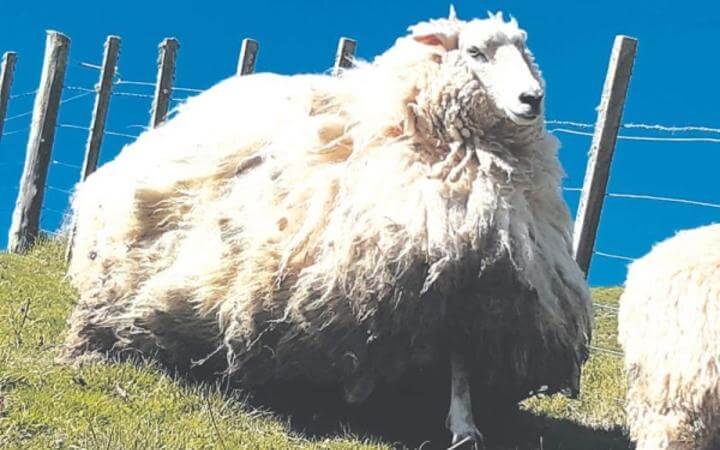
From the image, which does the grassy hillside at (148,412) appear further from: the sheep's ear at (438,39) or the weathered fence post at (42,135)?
the weathered fence post at (42,135)

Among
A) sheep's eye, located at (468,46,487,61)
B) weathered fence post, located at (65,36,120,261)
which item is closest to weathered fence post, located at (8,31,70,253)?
weathered fence post, located at (65,36,120,261)

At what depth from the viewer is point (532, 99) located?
531cm

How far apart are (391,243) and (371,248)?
0.35 feet

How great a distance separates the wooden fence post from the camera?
16016 millimetres

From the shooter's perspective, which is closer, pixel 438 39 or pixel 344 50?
pixel 438 39

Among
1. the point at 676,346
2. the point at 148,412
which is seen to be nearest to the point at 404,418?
the point at 148,412

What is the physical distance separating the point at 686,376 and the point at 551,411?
197cm

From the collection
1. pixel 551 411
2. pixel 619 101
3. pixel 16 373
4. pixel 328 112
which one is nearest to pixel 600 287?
pixel 619 101

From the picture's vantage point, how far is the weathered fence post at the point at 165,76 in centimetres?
1220

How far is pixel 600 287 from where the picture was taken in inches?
509

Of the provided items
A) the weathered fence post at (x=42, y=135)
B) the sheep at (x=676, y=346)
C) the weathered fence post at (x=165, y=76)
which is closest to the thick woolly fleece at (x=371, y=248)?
the sheep at (x=676, y=346)

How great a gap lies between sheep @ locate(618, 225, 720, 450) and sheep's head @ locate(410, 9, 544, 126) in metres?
0.97

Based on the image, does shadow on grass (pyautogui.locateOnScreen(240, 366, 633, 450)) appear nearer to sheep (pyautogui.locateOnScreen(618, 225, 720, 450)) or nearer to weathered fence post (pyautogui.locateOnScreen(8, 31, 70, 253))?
sheep (pyautogui.locateOnScreen(618, 225, 720, 450))

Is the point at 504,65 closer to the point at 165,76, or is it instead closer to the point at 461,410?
the point at 461,410
